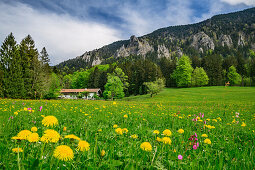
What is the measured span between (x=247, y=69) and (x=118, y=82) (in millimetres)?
61108

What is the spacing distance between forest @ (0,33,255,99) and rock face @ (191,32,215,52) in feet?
328

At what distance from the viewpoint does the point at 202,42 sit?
163 meters

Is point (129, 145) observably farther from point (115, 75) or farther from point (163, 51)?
point (163, 51)

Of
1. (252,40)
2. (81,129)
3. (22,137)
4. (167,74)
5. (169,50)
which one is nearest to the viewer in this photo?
(22,137)

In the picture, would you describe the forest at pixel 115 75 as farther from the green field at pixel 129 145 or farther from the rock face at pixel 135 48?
the rock face at pixel 135 48

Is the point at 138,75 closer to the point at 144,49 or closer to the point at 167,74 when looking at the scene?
the point at 167,74

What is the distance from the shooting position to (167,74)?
6919cm

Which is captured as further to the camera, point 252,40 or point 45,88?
point 252,40

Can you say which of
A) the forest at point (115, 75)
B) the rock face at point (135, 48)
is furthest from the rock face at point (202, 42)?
the forest at point (115, 75)

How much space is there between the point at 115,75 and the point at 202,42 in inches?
5952

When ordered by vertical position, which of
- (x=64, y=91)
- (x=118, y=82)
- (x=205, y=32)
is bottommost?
(x=64, y=91)

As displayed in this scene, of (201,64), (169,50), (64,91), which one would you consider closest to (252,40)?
(169,50)

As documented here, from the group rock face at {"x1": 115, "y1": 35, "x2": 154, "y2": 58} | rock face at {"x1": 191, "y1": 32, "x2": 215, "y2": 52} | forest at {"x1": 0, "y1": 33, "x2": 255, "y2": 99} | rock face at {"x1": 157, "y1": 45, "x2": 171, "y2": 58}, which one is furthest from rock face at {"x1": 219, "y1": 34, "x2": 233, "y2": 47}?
forest at {"x1": 0, "y1": 33, "x2": 255, "y2": 99}

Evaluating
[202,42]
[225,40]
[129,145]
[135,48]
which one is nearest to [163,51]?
[135,48]
